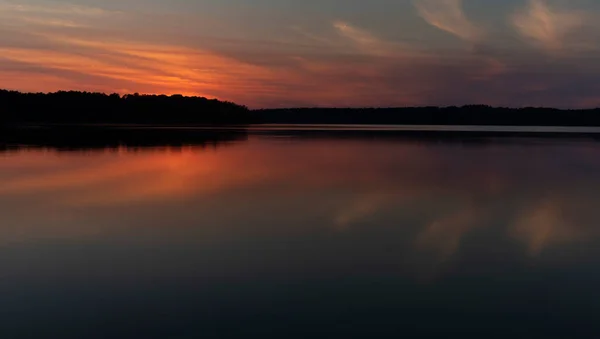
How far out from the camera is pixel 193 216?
13875 millimetres

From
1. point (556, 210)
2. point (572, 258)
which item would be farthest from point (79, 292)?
point (556, 210)

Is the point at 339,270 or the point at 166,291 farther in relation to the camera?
the point at 339,270

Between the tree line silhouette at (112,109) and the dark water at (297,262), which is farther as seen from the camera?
the tree line silhouette at (112,109)

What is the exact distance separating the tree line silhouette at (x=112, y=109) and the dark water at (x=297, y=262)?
380ft

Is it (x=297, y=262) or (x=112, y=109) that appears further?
(x=112, y=109)

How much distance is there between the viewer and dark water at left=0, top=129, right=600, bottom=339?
673cm

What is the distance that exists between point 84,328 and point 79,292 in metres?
1.36

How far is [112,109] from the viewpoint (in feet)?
498

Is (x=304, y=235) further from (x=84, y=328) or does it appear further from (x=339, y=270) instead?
(x=84, y=328)

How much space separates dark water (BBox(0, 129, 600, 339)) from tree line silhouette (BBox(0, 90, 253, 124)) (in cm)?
11571

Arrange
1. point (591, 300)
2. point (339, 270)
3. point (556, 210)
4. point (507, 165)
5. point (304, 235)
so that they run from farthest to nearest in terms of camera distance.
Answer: point (507, 165)
point (556, 210)
point (304, 235)
point (339, 270)
point (591, 300)

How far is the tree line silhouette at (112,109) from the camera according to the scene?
130300mm

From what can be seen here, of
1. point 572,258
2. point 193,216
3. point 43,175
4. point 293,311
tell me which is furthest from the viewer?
point 43,175

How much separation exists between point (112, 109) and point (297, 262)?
506 ft
